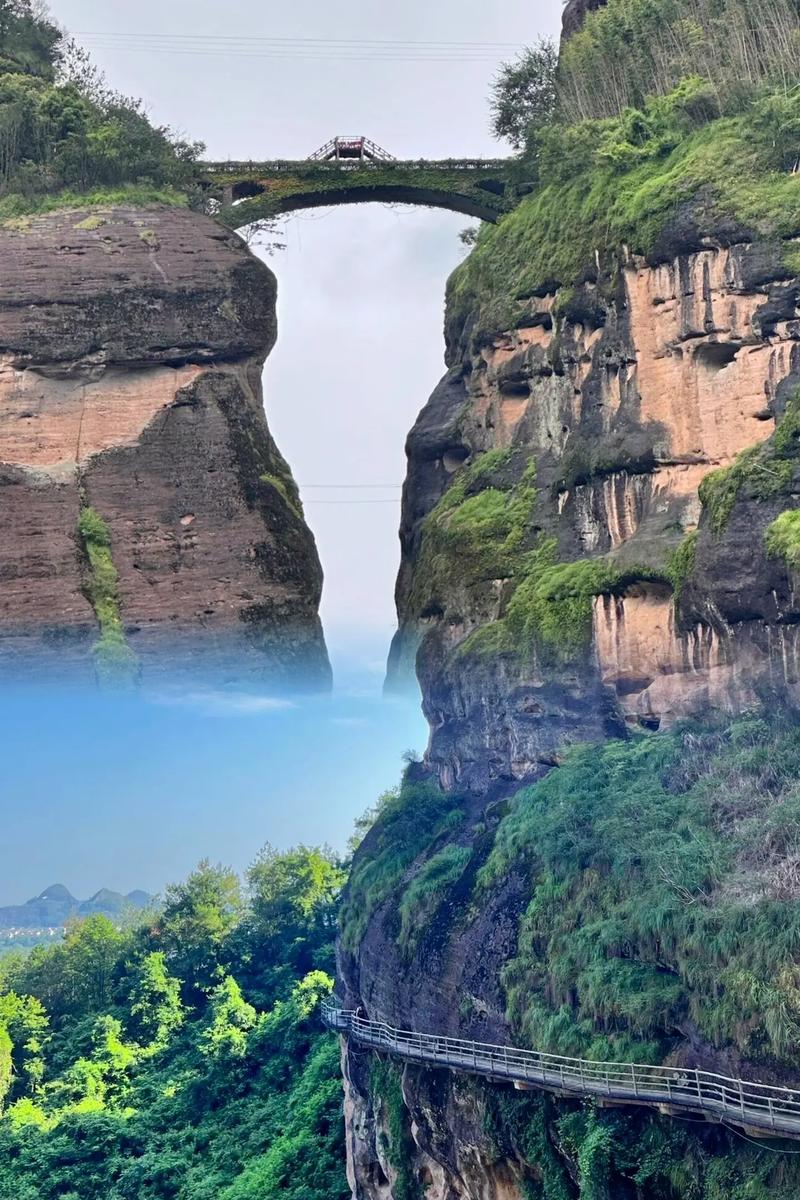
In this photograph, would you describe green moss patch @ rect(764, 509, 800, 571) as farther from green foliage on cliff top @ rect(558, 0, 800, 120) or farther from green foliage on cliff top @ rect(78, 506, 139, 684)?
green foliage on cliff top @ rect(78, 506, 139, 684)

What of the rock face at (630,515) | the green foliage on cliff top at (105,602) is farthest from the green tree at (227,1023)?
the green foliage on cliff top at (105,602)

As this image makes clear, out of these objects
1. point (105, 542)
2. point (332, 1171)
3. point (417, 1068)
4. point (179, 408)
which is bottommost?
point (332, 1171)

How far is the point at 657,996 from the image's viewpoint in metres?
28.8

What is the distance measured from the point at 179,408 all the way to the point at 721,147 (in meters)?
11.5

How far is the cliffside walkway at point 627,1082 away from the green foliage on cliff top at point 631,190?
14.5 m

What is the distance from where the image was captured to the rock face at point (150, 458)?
132 feet

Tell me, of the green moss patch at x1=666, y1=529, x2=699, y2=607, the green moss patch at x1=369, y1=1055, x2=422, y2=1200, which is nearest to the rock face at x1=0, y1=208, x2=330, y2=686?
the green moss patch at x1=369, y1=1055, x2=422, y2=1200

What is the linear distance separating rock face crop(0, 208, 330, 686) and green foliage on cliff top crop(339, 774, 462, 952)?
3302 mm

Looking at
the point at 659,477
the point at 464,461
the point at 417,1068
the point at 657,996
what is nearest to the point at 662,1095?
the point at 657,996

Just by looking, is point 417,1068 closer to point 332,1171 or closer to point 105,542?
point 332,1171

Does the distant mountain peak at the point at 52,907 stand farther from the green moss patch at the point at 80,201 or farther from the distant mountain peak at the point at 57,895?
the green moss patch at the point at 80,201

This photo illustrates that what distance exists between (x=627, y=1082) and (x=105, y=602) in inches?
630

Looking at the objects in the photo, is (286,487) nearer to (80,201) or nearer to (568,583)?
(80,201)

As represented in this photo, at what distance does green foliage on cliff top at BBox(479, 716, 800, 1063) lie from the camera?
2756 centimetres
